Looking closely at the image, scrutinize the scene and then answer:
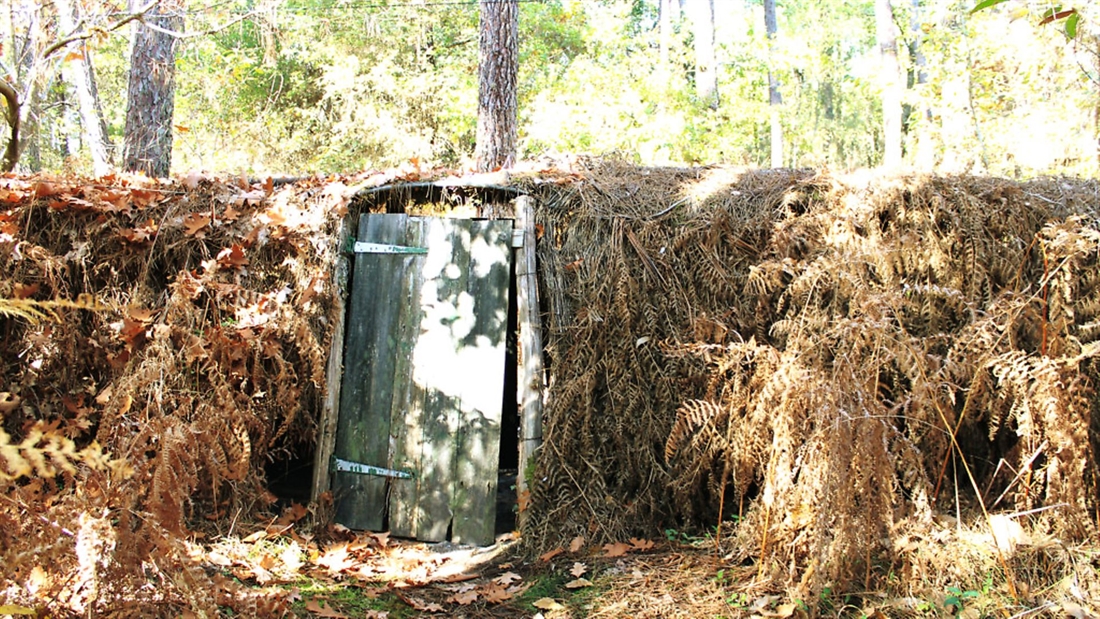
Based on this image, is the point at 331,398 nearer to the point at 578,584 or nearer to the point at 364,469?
the point at 364,469

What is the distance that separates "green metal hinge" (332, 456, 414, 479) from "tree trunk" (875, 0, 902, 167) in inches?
413

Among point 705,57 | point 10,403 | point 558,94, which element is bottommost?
point 10,403

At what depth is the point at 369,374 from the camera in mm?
5191

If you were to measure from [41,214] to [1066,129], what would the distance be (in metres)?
9.65

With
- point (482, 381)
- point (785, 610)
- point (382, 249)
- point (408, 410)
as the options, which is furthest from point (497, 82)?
point (785, 610)

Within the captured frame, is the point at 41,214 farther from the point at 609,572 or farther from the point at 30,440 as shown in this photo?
the point at 609,572

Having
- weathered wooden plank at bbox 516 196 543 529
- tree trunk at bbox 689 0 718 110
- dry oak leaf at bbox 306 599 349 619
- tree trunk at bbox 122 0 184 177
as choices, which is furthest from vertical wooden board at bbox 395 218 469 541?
tree trunk at bbox 689 0 718 110

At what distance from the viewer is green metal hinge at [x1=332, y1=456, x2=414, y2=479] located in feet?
16.7

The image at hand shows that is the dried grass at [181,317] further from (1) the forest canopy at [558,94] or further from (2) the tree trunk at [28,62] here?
(1) the forest canopy at [558,94]

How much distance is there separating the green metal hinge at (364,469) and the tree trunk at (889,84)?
1050cm

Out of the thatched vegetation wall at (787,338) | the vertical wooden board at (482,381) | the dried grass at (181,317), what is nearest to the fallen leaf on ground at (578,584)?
the thatched vegetation wall at (787,338)

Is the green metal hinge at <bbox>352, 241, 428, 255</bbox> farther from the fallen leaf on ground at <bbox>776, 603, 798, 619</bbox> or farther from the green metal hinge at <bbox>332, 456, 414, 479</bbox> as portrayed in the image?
the fallen leaf on ground at <bbox>776, 603, 798, 619</bbox>

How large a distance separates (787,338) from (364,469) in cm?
268


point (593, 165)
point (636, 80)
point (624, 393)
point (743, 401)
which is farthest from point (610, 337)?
point (636, 80)
